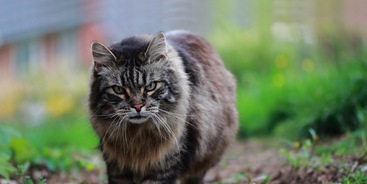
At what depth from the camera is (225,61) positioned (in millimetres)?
11312

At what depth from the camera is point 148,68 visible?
4.20 meters

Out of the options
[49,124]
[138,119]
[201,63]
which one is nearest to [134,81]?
[138,119]

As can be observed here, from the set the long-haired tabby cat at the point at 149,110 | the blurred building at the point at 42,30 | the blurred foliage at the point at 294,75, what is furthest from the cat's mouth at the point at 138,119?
the blurred building at the point at 42,30

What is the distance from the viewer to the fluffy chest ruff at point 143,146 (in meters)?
4.31

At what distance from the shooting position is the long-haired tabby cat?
4.13 meters

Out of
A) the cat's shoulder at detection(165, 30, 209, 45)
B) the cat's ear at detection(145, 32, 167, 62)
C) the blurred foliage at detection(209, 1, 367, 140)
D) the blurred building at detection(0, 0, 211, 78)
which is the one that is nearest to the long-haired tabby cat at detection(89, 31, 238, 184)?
the cat's ear at detection(145, 32, 167, 62)

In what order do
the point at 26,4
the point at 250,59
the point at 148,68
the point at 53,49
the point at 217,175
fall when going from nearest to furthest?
the point at 148,68, the point at 217,175, the point at 250,59, the point at 53,49, the point at 26,4

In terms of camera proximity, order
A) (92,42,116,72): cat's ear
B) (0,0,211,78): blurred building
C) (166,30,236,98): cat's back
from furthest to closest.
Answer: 1. (0,0,211,78): blurred building
2. (166,30,236,98): cat's back
3. (92,42,116,72): cat's ear

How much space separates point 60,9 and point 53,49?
3.76 ft

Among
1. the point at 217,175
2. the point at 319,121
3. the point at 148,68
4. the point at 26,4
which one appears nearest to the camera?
the point at 148,68

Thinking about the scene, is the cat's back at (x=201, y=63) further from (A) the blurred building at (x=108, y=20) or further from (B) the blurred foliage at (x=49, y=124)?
(A) the blurred building at (x=108, y=20)

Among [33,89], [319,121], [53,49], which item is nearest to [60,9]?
[53,49]

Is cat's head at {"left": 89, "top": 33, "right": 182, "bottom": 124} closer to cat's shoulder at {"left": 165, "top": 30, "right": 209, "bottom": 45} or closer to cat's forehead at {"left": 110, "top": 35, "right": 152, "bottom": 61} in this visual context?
cat's forehead at {"left": 110, "top": 35, "right": 152, "bottom": 61}

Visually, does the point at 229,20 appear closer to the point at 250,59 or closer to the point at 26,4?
the point at 250,59
